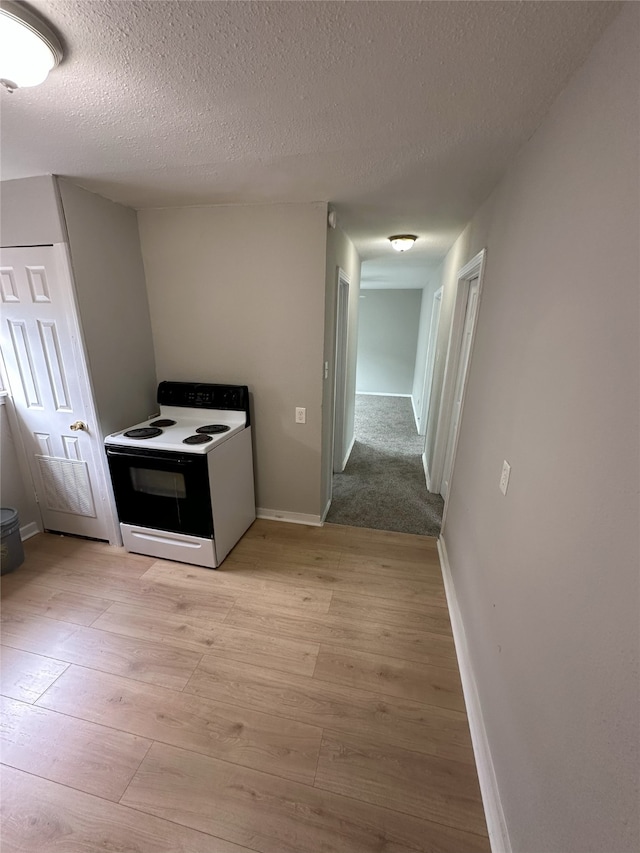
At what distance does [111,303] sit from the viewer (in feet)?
7.57

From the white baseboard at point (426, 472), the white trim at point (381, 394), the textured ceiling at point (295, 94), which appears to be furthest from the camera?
the white trim at point (381, 394)

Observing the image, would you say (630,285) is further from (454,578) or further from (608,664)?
(454,578)

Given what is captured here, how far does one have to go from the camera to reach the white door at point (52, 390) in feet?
6.83

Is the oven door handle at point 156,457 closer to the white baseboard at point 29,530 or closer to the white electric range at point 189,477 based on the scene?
the white electric range at point 189,477

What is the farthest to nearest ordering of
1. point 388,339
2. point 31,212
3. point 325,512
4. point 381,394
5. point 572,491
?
point 381,394 < point 388,339 < point 325,512 < point 31,212 < point 572,491

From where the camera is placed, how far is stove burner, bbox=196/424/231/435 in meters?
2.39

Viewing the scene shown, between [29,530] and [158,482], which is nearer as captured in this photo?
[158,482]

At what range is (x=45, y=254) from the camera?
203 cm

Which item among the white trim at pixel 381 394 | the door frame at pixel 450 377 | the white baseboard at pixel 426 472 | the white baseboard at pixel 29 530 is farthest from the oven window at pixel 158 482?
the white trim at pixel 381 394

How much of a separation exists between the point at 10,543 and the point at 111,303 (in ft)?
5.70

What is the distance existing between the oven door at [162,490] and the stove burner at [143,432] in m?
0.14

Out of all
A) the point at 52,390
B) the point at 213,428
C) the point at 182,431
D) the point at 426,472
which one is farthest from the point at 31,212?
the point at 426,472

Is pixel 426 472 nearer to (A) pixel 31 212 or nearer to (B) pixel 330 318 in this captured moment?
(B) pixel 330 318

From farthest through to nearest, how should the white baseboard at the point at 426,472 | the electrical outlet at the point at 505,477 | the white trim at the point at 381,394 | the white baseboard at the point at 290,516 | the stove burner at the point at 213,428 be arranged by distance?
the white trim at the point at 381,394 → the white baseboard at the point at 426,472 → the white baseboard at the point at 290,516 → the stove burner at the point at 213,428 → the electrical outlet at the point at 505,477
